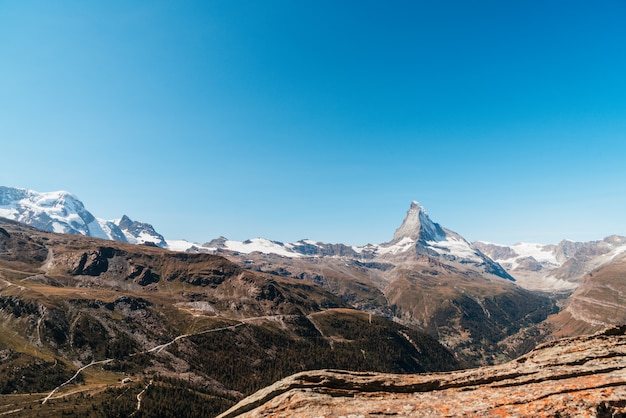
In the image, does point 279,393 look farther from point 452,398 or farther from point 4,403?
point 4,403

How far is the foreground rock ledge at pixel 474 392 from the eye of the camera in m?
14.1

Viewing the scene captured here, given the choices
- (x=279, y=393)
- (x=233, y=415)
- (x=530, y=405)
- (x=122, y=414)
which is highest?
(x=530, y=405)

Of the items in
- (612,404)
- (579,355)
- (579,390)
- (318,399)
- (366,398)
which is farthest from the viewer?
(579,355)

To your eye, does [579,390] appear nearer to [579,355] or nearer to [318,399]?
[579,355]

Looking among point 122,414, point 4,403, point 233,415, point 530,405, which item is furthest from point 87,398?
point 530,405

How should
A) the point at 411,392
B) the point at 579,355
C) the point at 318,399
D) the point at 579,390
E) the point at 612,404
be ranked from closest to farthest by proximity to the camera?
1. the point at 612,404
2. the point at 579,390
3. the point at 318,399
4. the point at 411,392
5. the point at 579,355

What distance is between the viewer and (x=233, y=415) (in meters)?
18.7

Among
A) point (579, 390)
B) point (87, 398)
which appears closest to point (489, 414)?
point (579, 390)

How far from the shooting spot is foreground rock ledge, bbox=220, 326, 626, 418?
1409 cm

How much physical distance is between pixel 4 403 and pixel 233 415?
25899 cm

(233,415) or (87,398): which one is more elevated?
(233,415)

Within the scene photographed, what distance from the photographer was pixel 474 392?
17031 millimetres

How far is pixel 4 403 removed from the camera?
189375 mm

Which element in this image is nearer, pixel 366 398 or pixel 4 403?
pixel 366 398
